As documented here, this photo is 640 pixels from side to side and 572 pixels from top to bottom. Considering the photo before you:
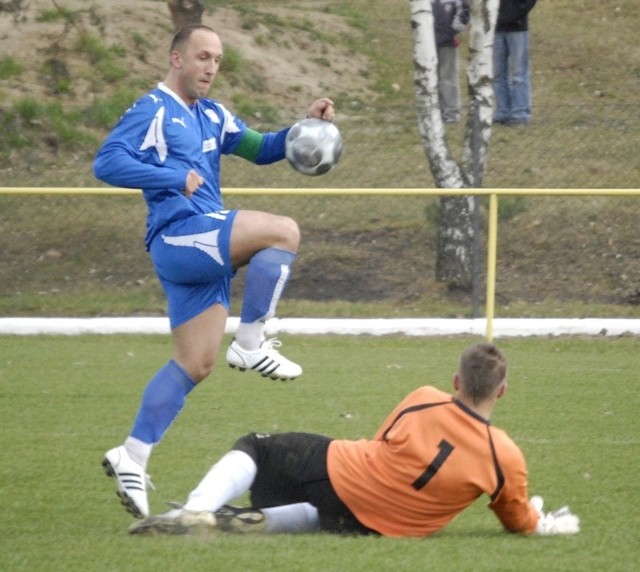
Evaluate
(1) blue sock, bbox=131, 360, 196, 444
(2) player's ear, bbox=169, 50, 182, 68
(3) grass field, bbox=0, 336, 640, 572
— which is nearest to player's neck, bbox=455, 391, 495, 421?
(3) grass field, bbox=0, 336, 640, 572

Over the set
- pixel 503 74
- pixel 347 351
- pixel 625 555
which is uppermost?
pixel 503 74

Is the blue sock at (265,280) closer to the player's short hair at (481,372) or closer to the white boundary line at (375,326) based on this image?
the player's short hair at (481,372)

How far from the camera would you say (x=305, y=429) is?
8.23m

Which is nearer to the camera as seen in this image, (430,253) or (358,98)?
(430,253)

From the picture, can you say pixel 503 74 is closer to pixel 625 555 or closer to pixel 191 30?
pixel 191 30

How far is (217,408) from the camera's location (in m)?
9.12

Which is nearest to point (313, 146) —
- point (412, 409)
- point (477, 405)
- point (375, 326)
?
point (412, 409)

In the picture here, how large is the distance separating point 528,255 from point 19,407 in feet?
23.0

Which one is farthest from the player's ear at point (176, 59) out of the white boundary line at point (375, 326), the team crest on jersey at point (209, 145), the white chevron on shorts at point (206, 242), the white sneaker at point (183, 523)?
the white boundary line at point (375, 326)

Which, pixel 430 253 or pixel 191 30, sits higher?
pixel 191 30

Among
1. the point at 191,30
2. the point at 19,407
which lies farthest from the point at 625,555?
the point at 19,407

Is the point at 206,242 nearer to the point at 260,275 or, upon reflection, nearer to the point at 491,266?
the point at 260,275

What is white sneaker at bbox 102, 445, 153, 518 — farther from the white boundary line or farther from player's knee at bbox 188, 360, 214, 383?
the white boundary line

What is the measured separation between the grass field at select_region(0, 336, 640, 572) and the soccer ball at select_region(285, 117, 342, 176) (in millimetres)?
1683
